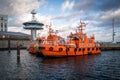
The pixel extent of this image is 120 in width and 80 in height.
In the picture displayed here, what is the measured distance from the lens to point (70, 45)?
62281 millimetres

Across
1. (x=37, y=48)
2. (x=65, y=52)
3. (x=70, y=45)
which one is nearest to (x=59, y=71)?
(x=65, y=52)

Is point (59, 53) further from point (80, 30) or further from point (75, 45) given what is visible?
point (80, 30)

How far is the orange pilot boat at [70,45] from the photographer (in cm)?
5591

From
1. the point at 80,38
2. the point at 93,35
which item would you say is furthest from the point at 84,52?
the point at 93,35

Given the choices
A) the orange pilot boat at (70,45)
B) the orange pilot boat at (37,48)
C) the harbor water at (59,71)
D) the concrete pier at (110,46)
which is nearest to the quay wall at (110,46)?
the concrete pier at (110,46)

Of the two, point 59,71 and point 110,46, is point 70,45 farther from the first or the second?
point 110,46

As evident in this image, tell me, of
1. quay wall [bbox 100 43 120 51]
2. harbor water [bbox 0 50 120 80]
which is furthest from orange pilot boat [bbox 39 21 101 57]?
quay wall [bbox 100 43 120 51]

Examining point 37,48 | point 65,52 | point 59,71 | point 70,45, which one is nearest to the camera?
point 59,71

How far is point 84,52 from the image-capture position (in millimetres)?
69375

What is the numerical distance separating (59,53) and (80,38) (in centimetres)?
1363

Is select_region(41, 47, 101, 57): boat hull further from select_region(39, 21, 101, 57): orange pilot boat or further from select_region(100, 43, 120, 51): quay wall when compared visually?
select_region(100, 43, 120, 51): quay wall

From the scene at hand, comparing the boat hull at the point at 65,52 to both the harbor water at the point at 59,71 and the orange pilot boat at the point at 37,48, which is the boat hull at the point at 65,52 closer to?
the orange pilot boat at the point at 37,48

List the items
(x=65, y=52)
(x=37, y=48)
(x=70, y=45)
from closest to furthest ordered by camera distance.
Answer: (x=65, y=52)
(x=70, y=45)
(x=37, y=48)

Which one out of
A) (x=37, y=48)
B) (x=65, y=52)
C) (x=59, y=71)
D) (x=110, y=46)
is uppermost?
(x=37, y=48)
